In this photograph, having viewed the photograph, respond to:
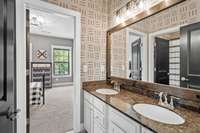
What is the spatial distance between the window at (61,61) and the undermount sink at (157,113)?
20.6 feet

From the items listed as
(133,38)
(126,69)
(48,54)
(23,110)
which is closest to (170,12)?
(133,38)

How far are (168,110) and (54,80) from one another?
651 cm

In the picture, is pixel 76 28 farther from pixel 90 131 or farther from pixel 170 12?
pixel 90 131

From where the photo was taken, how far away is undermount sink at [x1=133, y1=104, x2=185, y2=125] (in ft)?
3.67

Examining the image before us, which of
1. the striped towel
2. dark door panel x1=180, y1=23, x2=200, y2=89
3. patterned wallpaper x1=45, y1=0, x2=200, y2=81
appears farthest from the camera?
the striped towel

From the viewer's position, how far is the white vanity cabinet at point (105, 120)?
1.13 m

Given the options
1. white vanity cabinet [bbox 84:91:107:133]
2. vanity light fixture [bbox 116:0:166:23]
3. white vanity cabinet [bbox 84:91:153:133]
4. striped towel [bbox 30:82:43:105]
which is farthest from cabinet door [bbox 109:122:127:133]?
striped towel [bbox 30:82:43:105]

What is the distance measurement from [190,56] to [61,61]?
21.8 feet

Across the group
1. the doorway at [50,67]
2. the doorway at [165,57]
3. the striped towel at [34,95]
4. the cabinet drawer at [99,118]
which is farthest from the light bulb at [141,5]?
the striped towel at [34,95]

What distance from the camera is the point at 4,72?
0.92 metres

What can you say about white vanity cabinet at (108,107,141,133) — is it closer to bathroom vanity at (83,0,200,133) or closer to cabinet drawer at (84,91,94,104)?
bathroom vanity at (83,0,200,133)

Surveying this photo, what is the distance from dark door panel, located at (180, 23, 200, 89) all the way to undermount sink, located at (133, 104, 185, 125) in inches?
14.7

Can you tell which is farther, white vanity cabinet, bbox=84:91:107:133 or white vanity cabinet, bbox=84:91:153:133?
white vanity cabinet, bbox=84:91:107:133

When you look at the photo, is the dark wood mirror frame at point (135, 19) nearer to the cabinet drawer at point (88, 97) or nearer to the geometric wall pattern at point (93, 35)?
the geometric wall pattern at point (93, 35)
